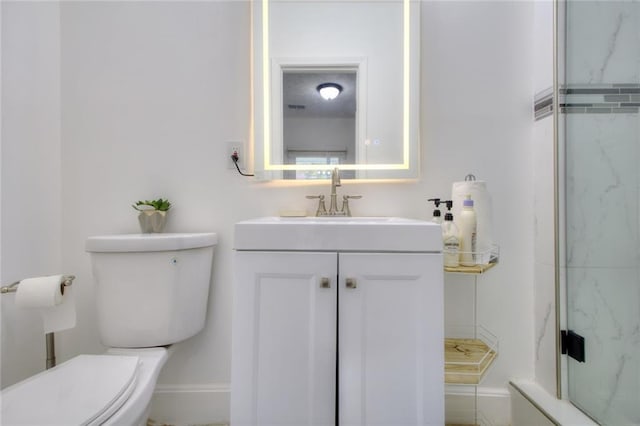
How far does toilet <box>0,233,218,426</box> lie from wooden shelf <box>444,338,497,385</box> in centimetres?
90

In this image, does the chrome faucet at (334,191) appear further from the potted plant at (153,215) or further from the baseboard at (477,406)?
the baseboard at (477,406)

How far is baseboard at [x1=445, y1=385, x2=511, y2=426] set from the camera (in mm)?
1104

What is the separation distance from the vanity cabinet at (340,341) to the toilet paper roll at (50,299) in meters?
0.59

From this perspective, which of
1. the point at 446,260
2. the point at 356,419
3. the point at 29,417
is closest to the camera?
the point at 29,417

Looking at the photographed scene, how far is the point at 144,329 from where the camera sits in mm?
939

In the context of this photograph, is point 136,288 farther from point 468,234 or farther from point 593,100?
point 593,100

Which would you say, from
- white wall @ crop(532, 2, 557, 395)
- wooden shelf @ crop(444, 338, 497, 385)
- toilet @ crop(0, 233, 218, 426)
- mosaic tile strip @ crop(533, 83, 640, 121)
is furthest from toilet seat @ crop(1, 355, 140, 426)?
mosaic tile strip @ crop(533, 83, 640, 121)

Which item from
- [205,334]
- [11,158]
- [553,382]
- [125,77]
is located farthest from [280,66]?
[553,382]

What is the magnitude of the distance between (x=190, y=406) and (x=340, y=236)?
40.2 inches

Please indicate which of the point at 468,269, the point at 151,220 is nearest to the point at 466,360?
the point at 468,269

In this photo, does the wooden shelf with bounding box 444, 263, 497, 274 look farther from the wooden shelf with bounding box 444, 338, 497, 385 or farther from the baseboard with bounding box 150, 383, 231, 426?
the baseboard with bounding box 150, 383, 231, 426

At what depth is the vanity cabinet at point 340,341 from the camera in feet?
2.43

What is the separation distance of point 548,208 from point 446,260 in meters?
0.52

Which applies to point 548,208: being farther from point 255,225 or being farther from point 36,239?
point 36,239
